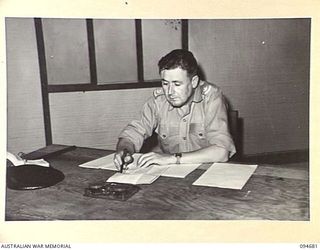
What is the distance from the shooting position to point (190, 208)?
0.68 metres

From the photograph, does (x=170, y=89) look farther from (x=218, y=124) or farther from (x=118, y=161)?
(x=118, y=161)

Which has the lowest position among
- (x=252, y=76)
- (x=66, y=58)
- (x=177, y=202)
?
(x=177, y=202)

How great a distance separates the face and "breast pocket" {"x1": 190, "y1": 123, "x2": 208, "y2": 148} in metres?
0.07

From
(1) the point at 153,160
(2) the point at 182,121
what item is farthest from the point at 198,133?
(1) the point at 153,160

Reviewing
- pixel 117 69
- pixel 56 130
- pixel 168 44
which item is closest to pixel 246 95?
pixel 168 44

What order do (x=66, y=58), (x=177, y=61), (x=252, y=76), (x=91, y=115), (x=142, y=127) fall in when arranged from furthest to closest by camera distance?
(x=252, y=76) < (x=91, y=115) < (x=66, y=58) < (x=142, y=127) < (x=177, y=61)

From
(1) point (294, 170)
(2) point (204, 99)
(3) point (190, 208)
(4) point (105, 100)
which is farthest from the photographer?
(4) point (105, 100)

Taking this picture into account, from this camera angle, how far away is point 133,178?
79 centimetres

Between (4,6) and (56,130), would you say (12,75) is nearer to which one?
(4,6)

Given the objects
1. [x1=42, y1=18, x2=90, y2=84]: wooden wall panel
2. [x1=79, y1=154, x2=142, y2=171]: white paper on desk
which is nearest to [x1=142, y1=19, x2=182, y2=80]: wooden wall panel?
[x1=42, y1=18, x2=90, y2=84]: wooden wall panel

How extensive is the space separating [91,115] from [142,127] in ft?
1.19

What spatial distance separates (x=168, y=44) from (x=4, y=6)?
33.2 inches

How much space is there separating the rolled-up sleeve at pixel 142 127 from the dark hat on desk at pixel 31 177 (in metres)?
0.29

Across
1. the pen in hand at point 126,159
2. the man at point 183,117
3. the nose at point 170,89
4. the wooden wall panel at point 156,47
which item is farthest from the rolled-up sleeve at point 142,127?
the wooden wall panel at point 156,47
